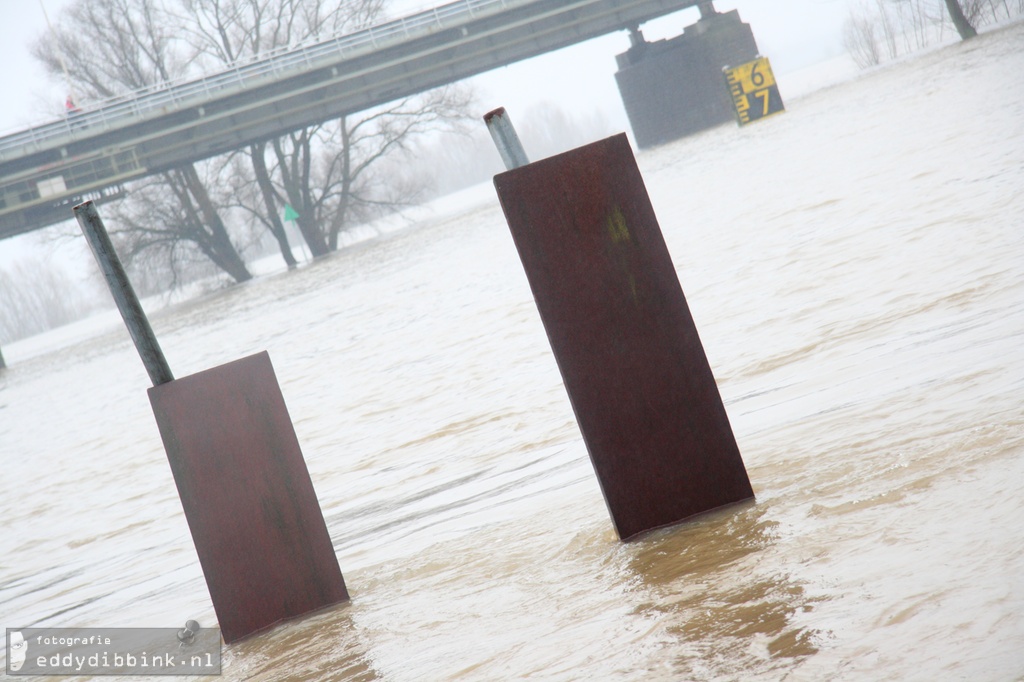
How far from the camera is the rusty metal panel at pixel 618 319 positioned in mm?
2184

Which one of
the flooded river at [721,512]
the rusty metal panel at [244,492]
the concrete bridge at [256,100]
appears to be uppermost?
the concrete bridge at [256,100]

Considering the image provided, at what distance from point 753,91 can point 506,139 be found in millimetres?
28237

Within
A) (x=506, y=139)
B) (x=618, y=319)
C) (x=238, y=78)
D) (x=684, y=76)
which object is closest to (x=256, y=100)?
(x=238, y=78)

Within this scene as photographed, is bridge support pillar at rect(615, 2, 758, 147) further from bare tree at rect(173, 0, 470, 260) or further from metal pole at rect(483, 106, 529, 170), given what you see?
metal pole at rect(483, 106, 529, 170)

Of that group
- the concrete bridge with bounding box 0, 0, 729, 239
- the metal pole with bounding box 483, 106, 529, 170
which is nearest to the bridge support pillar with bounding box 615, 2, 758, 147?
the concrete bridge with bounding box 0, 0, 729, 239

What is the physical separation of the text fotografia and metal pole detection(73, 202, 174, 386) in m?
0.71

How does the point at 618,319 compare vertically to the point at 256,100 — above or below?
below

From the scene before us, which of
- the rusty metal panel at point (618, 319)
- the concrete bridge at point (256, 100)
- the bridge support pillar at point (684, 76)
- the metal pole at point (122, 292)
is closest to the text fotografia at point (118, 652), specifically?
the metal pole at point (122, 292)

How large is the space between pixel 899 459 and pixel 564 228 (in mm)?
960

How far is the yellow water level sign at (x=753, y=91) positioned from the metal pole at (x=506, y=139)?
27261 millimetres

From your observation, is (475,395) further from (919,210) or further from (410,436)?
(919,210)

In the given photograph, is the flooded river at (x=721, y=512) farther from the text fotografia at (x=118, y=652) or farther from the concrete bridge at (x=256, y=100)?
the concrete bridge at (x=256, y=100)

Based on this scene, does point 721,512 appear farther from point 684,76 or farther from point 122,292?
point 684,76

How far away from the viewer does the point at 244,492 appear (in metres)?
2.40
